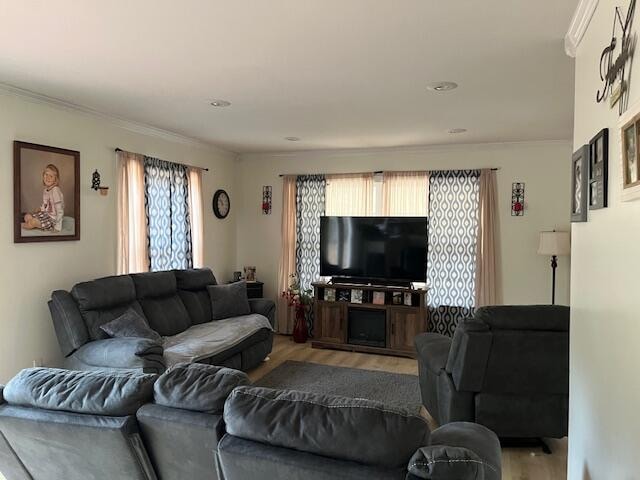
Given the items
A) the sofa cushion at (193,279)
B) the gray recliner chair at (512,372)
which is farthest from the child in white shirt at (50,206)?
the gray recliner chair at (512,372)

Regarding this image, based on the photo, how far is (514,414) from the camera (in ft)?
10.3

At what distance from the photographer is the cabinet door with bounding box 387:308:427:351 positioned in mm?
5574

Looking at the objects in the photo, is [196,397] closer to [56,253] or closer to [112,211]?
[56,253]

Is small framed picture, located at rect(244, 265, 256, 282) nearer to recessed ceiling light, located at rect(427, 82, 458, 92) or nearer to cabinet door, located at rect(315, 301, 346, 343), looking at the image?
cabinet door, located at rect(315, 301, 346, 343)

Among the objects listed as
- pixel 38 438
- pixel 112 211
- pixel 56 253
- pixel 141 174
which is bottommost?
pixel 38 438

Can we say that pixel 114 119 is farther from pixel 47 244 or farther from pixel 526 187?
pixel 526 187

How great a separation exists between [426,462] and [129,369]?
8.89ft

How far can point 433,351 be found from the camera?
3.53 meters

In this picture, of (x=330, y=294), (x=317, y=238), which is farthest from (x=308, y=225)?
(x=330, y=294)

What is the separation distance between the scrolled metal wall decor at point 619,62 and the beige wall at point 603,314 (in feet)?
0.17

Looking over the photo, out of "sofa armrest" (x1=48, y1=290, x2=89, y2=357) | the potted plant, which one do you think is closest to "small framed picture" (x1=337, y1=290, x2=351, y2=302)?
the potted plant

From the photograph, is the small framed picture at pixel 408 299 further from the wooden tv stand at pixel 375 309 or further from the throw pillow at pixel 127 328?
the throw pillow at pixel 127 328

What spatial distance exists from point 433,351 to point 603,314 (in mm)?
1827

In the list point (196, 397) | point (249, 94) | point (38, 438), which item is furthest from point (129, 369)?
point (249, 94)
